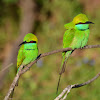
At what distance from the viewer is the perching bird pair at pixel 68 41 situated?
1865 mm

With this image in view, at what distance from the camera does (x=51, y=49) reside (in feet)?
15.9

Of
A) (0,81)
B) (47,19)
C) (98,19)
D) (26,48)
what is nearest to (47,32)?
(47,19)

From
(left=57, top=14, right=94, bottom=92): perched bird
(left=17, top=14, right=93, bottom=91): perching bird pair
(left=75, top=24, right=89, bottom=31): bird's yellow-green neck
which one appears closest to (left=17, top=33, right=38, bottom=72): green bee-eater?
(left=17, top=14, right=93, bottom=91): perching bird pair

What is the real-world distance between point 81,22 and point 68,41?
32cm

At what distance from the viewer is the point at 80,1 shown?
595 cm

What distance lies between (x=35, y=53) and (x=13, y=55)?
11.2ft

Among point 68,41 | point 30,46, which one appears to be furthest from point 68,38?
point 30,46

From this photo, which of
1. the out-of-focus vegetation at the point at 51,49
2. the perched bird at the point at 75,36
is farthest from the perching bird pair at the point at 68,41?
the out-of-focus vegetation at the point at 51,49

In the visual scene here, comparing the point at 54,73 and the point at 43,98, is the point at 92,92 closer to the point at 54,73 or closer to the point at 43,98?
the point at 43,98

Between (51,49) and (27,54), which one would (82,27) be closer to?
(27,54)

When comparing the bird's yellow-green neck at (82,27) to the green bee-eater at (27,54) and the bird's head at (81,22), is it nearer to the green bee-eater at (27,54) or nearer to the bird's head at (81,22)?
the bird's head at (81,22)

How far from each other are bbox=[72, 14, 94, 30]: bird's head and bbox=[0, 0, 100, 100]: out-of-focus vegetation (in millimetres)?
1233

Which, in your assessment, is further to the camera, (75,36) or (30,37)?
(75,36)

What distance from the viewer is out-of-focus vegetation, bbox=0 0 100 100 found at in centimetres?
357
